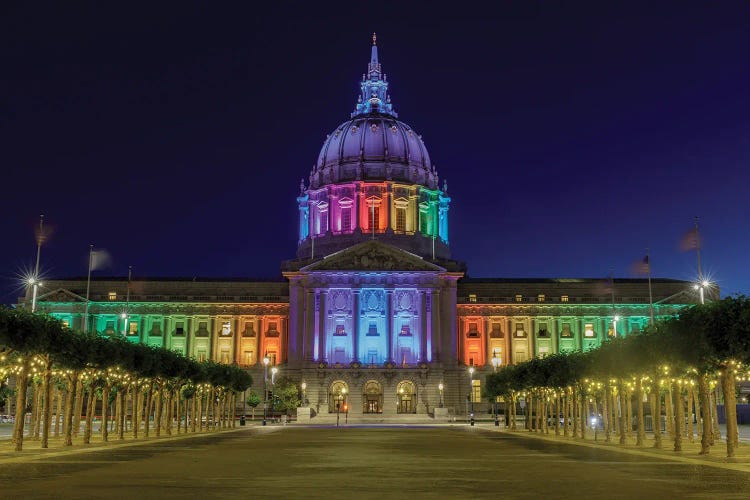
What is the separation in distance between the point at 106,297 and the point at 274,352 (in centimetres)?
3063

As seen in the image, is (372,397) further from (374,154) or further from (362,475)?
(362,475)

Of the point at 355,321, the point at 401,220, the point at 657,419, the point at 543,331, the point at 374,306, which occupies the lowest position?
the point at 657,419

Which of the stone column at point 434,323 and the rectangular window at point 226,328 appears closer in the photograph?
the stone column at point 434,323

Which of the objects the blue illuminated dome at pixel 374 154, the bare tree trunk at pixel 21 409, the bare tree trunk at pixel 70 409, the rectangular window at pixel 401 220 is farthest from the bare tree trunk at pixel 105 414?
the blue illuminated dome at pixel 374 154

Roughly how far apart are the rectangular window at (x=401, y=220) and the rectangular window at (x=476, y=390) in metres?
31.8

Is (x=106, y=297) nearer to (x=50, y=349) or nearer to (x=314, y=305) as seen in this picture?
(x=314, y=305)

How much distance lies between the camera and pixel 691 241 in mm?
71438

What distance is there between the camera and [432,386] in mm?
135750

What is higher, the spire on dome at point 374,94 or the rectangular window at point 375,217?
the spire on dome at point 374,94

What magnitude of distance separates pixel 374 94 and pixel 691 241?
405 feet

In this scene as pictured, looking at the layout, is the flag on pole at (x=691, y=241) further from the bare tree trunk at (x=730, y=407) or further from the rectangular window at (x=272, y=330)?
the rectangular window at (x=272, y=330)

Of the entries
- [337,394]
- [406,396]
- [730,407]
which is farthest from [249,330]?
[730,407]

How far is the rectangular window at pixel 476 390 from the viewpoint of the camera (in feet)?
472

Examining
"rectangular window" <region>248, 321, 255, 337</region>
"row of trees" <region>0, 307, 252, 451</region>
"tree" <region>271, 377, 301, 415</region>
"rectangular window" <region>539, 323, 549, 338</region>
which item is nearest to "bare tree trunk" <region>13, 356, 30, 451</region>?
"row of trees" <region>0, 307, 252, 451</region>
